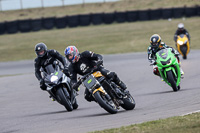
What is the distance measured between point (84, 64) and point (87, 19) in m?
29.7

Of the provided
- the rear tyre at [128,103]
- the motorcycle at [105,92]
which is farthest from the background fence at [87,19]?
the motorcycle at [105,92]

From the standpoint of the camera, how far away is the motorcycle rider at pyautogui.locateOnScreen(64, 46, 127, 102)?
29.6 feet

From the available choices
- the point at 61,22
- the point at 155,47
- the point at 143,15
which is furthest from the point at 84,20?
the point at 155,47

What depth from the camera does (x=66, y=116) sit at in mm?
9484

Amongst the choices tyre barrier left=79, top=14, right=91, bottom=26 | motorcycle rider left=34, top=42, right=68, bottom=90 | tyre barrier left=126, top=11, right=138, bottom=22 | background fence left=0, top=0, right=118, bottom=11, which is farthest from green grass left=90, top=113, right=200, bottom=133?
background fence left=0, top=0, right=118, bottom=11

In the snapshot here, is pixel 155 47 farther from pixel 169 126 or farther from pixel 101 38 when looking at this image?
pixel 101 38

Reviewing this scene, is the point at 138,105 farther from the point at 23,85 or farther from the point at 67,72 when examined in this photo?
the point at 23,85

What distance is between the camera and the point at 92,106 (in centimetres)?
1111

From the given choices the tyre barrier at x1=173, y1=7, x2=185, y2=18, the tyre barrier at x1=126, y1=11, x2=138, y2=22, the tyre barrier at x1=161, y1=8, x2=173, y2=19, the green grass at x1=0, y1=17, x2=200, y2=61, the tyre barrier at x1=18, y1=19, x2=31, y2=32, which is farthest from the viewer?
the tyre barrier at x1=18, y1=19, x2=31, y2=32

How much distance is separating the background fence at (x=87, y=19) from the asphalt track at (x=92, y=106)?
19.2 m

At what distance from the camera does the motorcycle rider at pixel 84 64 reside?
29.6 feet

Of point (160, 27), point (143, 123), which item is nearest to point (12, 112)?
point (143, 123)

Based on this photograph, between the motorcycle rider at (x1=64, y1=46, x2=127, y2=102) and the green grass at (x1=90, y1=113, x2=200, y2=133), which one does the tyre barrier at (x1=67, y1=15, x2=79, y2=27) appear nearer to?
the motorcycle rider at (x1=64, y1=46, x2=127, y2=102)

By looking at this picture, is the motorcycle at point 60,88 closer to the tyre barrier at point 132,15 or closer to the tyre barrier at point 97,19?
the tyre barrier at point 132,15
